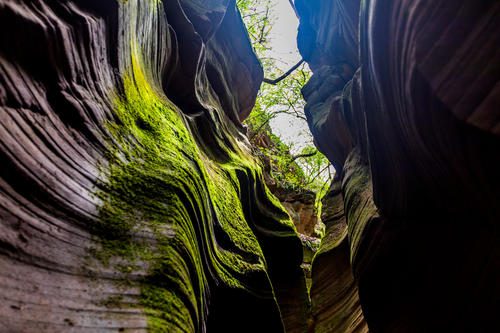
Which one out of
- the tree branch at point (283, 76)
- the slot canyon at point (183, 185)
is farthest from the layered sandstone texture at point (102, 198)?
the tree branch at point (283, 76)

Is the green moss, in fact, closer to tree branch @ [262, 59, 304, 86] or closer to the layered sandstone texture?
the layered sandstone texture

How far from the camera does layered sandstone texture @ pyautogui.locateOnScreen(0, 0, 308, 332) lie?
1353 millimetres

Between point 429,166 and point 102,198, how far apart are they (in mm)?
3015

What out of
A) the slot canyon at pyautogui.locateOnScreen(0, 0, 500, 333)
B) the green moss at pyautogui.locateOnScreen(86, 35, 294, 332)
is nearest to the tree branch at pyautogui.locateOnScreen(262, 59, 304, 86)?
the slot canyon at pyautogui.locateOnScreen(0, 0, 500, 333)

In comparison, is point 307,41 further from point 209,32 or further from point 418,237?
point 418,237

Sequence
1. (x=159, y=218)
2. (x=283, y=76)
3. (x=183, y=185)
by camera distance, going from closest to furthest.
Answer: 1. (x=159, y=218)
2. (x=183, y=185)
3. (x=283, y=76)

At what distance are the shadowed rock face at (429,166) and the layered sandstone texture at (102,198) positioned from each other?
189 centimetres

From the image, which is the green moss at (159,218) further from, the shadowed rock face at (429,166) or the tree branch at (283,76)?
the tree branch at (283,76)

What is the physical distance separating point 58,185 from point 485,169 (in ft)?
10.1

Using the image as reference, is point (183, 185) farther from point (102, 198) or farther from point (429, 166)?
point (429, 166)

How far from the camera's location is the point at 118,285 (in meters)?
1.60

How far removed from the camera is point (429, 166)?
103 inches

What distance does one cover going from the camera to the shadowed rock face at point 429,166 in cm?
156

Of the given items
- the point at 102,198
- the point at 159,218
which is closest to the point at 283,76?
the point at 159,218
